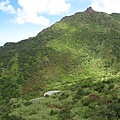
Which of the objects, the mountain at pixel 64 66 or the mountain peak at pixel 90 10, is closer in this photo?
the mountain at pixel 64 66

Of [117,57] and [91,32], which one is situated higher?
[91,32]

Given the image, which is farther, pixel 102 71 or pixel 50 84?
pixel 102 71

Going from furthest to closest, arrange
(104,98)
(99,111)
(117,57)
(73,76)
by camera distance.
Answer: (117,57), (73,76), (104,98), (99,111)

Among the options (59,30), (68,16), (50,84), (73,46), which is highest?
(68,16)

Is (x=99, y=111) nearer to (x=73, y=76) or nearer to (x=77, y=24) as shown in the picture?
(x=73, y=76)

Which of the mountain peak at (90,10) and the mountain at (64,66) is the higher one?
the mountain peak at (90,10)

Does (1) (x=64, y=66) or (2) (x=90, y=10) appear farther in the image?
(2) (x=90, y=10)

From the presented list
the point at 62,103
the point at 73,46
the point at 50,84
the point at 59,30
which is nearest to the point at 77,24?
the point at 59,30

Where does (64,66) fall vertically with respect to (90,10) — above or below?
below

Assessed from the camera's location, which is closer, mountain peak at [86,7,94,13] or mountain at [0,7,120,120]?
mountain at [0,7,120,120]

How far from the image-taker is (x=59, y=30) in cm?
15100

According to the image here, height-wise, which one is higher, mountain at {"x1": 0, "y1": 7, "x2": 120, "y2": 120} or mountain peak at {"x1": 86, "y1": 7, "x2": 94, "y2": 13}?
mountain peak at {"x1": 86, "y1": 7, "x2": 94, "y2": 13}

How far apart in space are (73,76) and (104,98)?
60.3m

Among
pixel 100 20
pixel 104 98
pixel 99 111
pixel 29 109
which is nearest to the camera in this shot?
pixel 99 111
